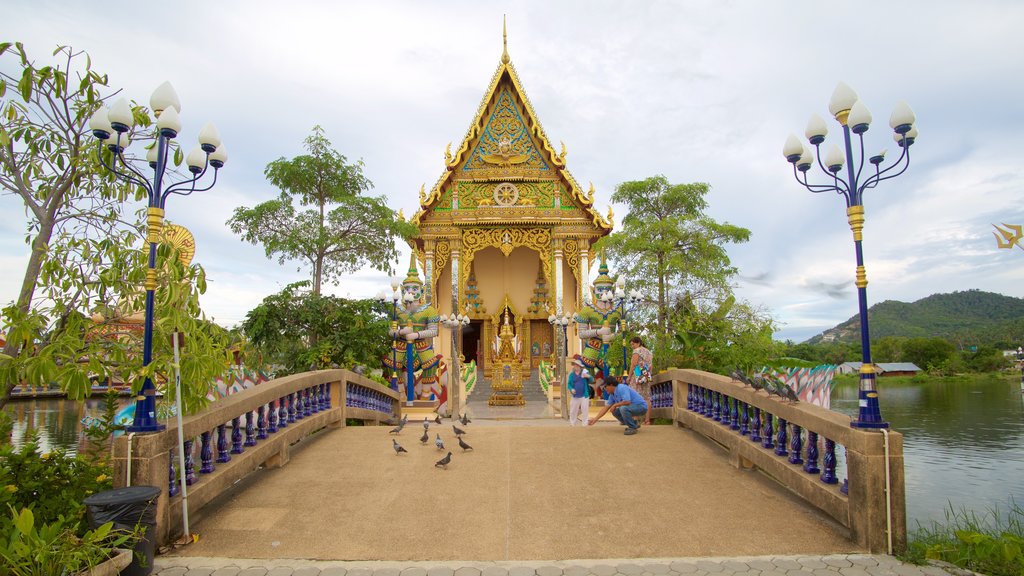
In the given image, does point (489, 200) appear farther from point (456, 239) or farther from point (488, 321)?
point (488, 321)

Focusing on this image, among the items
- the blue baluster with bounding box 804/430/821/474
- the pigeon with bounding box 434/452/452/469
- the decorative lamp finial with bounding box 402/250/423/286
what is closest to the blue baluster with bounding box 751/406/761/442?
the blue baluster with bounding box 804/430/821/474

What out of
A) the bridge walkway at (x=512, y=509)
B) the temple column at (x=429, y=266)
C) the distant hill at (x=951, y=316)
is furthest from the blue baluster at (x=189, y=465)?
the distant hill at (x=951, y=316)

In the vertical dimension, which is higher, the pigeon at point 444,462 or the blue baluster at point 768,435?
the blue baluster at point 768,435

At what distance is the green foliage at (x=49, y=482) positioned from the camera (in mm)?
3996

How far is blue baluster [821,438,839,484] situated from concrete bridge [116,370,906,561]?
12mm

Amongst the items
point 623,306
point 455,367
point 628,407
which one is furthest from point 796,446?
point 455,367

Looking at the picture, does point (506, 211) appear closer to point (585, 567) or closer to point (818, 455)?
point (818, 455)

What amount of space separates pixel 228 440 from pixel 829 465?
17.1ft

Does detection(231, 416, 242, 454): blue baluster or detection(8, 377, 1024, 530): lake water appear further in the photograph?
detection(8, 377, 1024, 530): lake water

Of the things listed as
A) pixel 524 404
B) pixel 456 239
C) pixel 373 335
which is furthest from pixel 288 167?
pixel 524 404

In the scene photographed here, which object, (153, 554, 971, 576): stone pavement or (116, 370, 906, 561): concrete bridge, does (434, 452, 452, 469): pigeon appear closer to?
(116, 370, 906, 561): concrete bridge

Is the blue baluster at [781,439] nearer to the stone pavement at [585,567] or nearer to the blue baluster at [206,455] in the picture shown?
the stone pavement at [585,567]

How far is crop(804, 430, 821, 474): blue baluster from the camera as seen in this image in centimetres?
472

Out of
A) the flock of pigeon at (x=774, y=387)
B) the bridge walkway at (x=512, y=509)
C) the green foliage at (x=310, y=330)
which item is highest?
the green foliage at (x=310, y=330)
